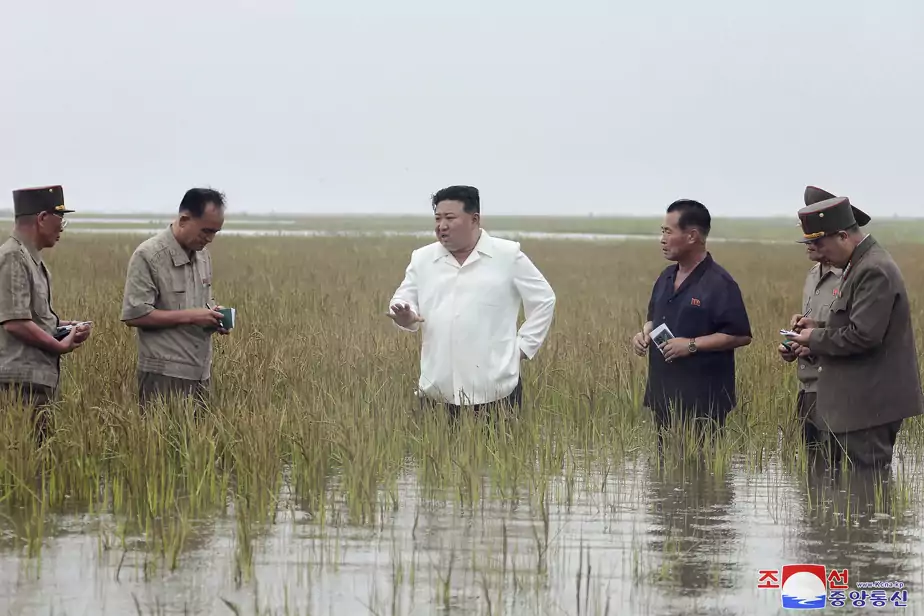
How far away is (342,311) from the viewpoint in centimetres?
1364

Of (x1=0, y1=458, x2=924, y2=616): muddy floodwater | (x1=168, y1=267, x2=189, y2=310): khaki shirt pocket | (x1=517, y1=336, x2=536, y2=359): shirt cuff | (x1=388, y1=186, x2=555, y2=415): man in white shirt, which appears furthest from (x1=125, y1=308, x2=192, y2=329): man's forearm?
(x1=517, y1=336, x2=536, y2=359): shirt cuff

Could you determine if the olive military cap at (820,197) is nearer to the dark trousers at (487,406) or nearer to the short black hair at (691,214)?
the short black hair at (691,214)

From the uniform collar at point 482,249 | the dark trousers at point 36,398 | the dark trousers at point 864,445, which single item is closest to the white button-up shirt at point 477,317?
the uniform collar at point 482,249

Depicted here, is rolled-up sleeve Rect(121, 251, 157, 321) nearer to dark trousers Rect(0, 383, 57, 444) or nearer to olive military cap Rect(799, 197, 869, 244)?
dark trousers Rect(0, 383, 57, 444)

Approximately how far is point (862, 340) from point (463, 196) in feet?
7.06

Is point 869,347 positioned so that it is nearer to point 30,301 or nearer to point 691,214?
point 691,214

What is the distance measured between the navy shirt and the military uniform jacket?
20.7 inches

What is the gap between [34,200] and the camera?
609 cm

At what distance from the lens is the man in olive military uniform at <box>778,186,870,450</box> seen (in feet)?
21.4

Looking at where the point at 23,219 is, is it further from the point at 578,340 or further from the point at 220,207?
the point at 578,340

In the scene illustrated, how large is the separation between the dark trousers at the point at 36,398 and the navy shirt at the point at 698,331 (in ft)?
10.6

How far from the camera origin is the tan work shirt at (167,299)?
20.9ft

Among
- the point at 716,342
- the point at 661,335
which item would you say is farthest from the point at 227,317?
the point at 716,342

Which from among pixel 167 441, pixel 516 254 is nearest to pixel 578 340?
pixel 516 254
